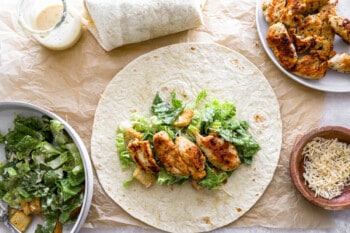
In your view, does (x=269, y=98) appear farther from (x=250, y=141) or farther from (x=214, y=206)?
(x=214, y=206)

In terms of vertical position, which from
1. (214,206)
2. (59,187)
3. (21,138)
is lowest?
(214,206)

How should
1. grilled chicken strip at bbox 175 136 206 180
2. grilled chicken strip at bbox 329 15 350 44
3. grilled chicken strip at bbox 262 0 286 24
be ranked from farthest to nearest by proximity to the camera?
grilled chicken strip at bbox 262 0 286 24 → grilled chicken strip at bbox 329 15 350 44 → grilled chicken strip at bbox 175 136 206 180

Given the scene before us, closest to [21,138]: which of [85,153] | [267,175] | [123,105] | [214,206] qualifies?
[85,153]

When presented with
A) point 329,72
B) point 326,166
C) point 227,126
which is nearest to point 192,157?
point 227,126

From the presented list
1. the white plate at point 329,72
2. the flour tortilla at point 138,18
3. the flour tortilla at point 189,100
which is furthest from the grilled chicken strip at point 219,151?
the flour tortilla at point 138,18

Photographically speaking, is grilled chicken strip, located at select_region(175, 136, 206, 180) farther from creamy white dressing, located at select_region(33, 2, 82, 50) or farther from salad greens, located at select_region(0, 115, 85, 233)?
creamy white dressing, located at select_region(33, 2, 82, 50)

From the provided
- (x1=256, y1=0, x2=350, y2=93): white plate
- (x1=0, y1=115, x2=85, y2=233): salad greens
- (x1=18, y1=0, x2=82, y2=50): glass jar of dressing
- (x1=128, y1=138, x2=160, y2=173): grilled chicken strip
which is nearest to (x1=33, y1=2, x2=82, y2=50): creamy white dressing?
(x1=18, y1=0, x2=82, y2=50): glass jar of dressing

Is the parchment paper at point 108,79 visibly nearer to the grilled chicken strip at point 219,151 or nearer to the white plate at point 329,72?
the white plate at point 329,72
